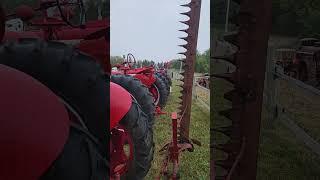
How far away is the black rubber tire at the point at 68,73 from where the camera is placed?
42.3 inches

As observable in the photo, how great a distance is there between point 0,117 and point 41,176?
131 millimetres

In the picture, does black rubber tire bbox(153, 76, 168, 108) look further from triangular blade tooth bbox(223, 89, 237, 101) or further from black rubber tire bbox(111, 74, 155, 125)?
triangular blade tooth bbox(223, 89, 237, 101)

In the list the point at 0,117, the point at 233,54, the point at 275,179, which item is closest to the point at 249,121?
the point at 233,54

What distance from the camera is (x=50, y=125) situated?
2.39ft

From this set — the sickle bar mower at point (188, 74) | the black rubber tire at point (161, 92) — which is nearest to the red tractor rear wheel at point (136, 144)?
the sickle bar mower at point (188, 74)

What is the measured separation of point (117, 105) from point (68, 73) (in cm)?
50

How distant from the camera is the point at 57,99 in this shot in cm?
82

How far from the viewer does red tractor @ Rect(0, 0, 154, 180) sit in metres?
0.69

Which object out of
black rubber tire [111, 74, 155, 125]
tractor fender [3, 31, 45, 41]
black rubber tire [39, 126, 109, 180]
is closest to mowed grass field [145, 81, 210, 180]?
black rubber tire [111, 74, 155, 125]

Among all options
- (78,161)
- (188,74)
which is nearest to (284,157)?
(188,74)

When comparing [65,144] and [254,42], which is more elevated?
[254,42]

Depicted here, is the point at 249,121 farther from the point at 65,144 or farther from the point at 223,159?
the point at 65,144

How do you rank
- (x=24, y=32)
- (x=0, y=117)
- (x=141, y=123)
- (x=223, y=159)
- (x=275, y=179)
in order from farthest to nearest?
(x=275, y=179) → (x=141, y=123) → (x=24, y=32) → (x=223, y=159) → (x=0, y=117)

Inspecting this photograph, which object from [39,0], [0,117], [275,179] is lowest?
[275,179]
